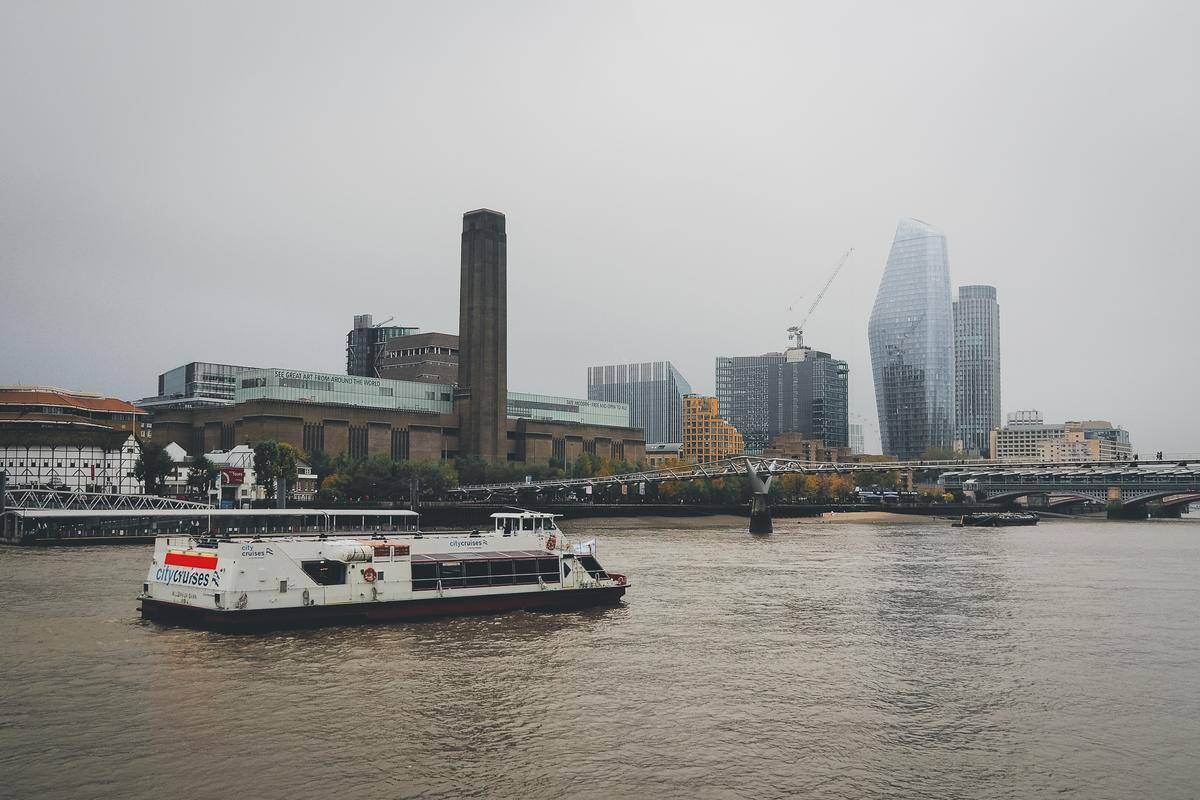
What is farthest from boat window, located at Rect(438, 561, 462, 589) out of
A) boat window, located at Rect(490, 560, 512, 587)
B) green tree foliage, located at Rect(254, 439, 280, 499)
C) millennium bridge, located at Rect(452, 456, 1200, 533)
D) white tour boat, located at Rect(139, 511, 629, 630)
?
green tree foliage, located at Rect(254, 439, 280, 499)

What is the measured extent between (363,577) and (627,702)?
17.0 metres

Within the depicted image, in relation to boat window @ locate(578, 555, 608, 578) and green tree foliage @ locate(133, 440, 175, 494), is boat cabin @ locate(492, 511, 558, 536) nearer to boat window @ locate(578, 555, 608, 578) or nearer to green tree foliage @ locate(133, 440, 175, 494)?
boat window @ locate(578, 555, 608, 578)

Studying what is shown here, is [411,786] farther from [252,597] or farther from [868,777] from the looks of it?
[252,597]

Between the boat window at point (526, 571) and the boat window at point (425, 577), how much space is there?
168 inches

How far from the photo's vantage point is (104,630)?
4153 centimetres

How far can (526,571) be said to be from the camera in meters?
50.0

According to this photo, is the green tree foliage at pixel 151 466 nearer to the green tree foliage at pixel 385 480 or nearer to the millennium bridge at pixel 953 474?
the green tree foliage at pixel 385 480

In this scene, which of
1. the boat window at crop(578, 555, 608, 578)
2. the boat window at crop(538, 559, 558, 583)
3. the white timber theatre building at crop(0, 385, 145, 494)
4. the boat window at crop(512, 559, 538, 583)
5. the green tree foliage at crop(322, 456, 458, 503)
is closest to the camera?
the boat window at crop(512, 559, 538, 583)

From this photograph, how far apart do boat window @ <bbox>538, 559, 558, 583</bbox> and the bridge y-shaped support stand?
281 feet

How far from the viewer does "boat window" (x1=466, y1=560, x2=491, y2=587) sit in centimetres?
4772

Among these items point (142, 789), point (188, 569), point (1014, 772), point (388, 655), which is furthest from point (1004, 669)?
point (188, 569)

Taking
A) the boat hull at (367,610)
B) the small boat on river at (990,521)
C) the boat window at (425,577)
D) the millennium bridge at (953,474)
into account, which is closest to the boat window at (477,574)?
the boat hull at (367,610)

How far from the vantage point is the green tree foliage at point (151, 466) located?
13275 cm

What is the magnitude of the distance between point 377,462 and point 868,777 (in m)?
152
